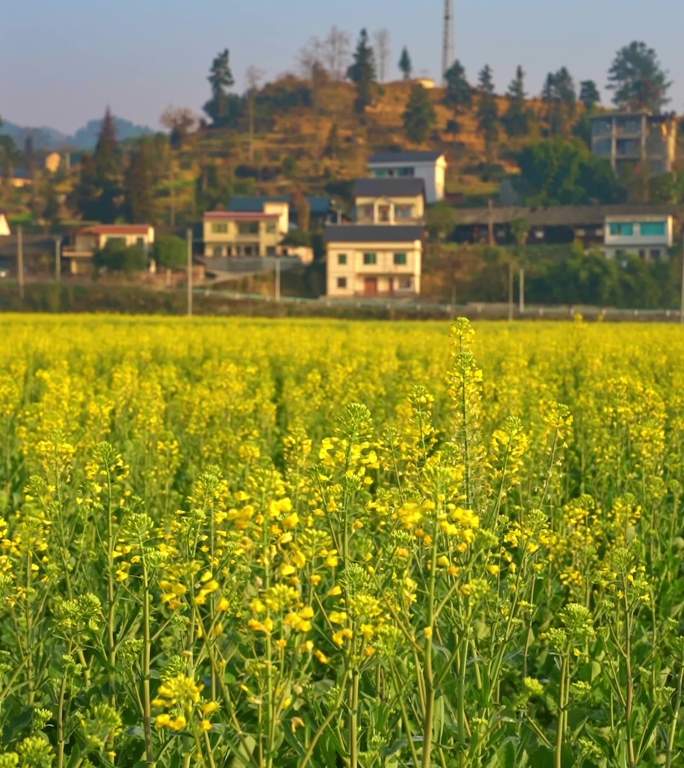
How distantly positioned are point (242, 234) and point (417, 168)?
20.1m

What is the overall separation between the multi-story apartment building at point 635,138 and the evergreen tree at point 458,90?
27.0 metres

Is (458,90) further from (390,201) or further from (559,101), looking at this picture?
(390,201)

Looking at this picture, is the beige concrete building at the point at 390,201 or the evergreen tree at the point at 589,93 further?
the evergreen tree at the point at 589,93

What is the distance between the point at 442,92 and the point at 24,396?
432ft

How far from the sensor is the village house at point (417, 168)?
99188mm

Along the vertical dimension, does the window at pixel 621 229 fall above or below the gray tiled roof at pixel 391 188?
below

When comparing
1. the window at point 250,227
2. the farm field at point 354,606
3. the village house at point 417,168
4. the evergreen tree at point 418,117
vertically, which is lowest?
Result: the farm field at point 354,606

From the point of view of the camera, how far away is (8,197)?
11531cm

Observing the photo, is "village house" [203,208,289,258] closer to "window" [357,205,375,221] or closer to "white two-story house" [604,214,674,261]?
"window" [357,205,375,221]

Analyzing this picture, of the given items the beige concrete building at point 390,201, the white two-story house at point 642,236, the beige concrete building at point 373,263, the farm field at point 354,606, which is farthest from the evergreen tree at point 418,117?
the farm field at point 354,606

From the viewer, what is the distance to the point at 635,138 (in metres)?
109

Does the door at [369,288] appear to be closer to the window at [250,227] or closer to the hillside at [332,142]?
the window at [250,227]

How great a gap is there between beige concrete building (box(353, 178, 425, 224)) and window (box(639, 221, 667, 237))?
50.6 feet

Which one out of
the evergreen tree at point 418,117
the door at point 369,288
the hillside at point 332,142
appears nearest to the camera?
the door at point 369,288
